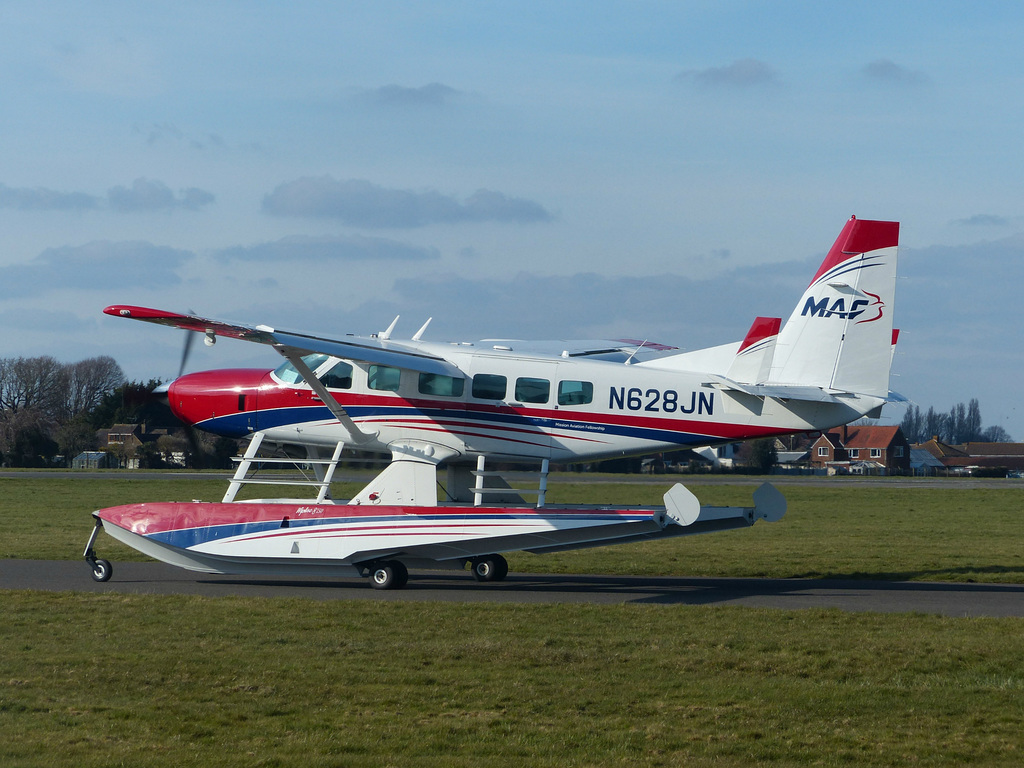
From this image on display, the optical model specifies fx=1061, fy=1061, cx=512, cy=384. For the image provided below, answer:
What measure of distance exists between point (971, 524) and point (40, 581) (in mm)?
27681

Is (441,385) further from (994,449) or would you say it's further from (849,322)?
(994,449)

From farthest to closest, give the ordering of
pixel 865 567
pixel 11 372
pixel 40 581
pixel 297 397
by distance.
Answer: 1. pixel 11 372
2. pixel 865 567
3. pixel 297 397
4. pixel 40 581

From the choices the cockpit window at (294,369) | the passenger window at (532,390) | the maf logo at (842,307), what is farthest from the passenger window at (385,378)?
the maf logo at (842,307)

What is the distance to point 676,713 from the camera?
29.1 feet

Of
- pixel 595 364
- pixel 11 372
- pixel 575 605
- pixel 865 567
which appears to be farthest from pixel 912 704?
pixel 11 372

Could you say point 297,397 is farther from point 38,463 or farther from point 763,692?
point 38,463

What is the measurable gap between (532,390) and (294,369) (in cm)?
445

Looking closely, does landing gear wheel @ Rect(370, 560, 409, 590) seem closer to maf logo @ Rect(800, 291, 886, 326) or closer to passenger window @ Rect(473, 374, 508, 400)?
passenger window @ Rect(473, 374, 508, 400)

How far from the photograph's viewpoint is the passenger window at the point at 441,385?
61.1ft

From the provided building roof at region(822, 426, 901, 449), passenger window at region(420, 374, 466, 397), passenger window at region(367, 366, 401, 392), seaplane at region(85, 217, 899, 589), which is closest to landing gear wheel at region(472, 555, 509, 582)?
seaplane at region(85, 217, 899, 589)

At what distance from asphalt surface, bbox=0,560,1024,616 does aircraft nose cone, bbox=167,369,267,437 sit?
2.79 metres

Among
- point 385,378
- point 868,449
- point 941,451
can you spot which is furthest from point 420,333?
point 941,451

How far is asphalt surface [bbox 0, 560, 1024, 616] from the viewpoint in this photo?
16188 mm

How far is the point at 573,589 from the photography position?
59.3 ft
